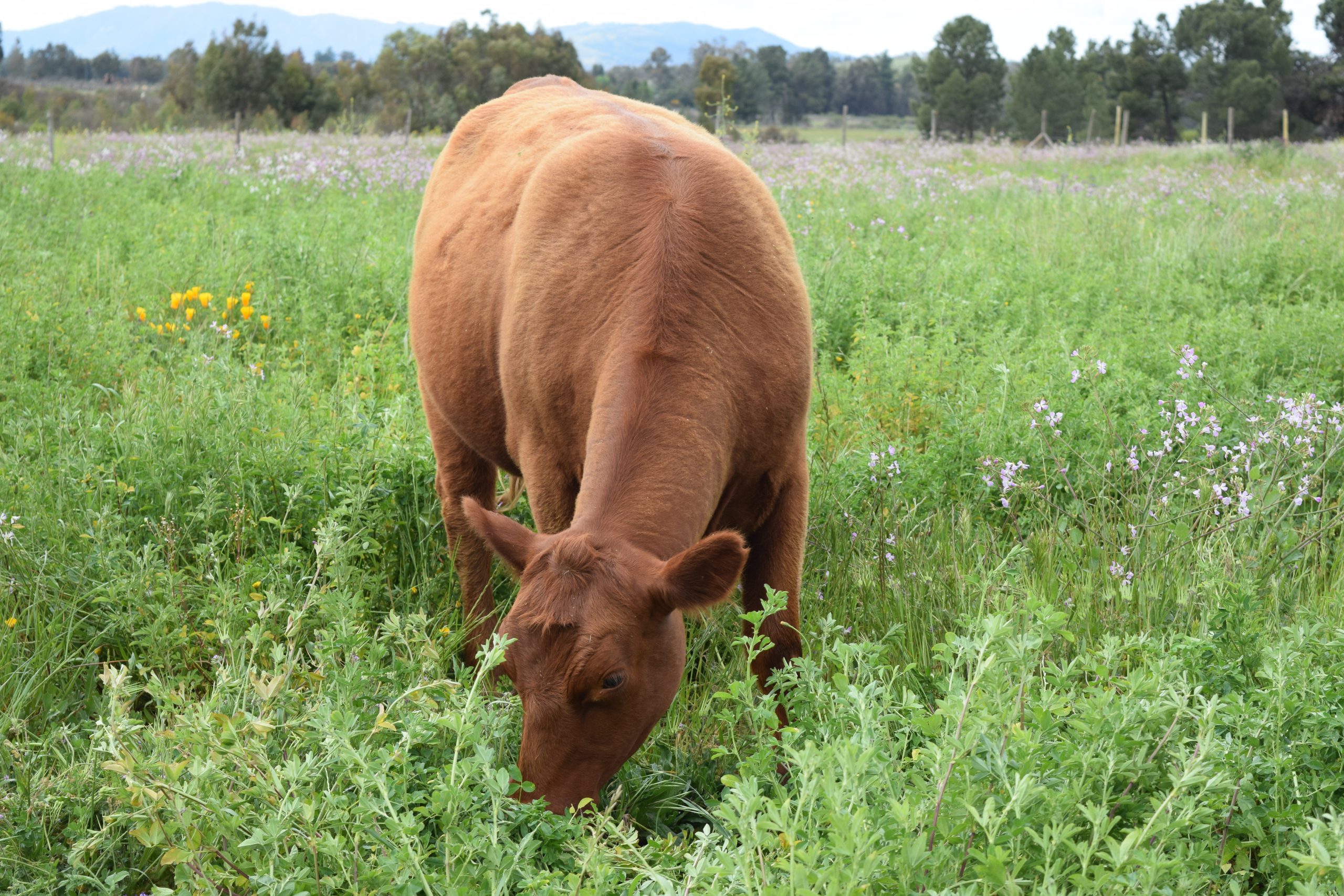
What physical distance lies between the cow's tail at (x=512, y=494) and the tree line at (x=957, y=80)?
30855 mm

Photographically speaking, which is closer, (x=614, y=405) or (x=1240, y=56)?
(x=614, y=405)

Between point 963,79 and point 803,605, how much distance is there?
181 feet

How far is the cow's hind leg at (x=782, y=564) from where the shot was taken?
3.41 m

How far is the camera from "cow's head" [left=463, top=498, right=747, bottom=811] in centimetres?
241

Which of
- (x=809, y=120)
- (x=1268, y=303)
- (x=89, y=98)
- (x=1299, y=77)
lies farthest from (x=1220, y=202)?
(x=809, y=120)

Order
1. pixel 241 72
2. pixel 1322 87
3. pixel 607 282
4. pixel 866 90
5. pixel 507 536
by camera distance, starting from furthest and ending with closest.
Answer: pixel 866 90 < pixel 1322 87 < pixel 241 72 < pixel 607 282 < pixel 507 536

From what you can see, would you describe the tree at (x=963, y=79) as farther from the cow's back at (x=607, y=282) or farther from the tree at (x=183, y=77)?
the cow's back at (x=607, y=282)

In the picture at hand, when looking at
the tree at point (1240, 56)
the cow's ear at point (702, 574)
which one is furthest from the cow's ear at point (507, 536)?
the tree at point (1240, 56)

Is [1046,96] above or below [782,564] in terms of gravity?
above

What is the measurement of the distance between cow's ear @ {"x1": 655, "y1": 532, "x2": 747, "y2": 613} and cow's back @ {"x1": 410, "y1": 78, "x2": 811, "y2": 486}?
2.36ft

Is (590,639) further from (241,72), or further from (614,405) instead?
(241,72)

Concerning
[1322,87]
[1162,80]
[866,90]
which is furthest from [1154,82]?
[866,90]

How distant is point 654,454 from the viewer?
9.19ft

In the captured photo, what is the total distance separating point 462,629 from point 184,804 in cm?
162
